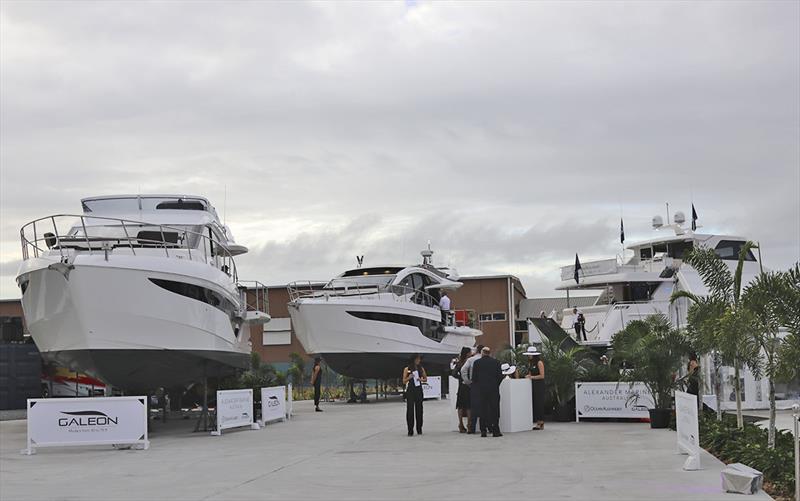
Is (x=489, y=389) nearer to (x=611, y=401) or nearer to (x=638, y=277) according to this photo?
(x=611, y=401)

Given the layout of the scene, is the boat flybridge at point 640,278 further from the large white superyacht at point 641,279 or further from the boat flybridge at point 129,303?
the boat flybridge at point 129,303

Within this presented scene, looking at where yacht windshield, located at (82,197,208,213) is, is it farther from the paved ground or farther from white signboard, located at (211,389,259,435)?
the paved ground

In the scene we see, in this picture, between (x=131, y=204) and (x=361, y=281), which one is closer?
(x=131, y=204)

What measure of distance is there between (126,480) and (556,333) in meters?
17.2

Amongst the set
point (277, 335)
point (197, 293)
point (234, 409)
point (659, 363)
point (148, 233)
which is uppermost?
point (148, 233)

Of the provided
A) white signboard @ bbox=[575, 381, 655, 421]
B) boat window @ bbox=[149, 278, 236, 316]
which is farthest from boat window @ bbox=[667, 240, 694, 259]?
boat window @ bbox=[149, 278, 236, 316]

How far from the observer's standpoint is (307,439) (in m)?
17.5

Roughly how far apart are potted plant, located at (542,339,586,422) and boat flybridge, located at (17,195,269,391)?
7220 millimetres

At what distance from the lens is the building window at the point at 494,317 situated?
176ft

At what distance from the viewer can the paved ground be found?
10297mm

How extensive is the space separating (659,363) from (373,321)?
523 inches

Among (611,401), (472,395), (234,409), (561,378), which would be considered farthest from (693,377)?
(234,409)

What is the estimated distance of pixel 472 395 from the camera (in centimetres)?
1791

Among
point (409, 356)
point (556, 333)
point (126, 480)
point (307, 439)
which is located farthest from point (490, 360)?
point (409, 356)
